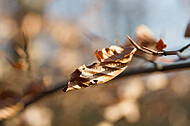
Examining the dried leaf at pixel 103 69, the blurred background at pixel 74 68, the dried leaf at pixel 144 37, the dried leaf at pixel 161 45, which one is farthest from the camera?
the blurred background at pixel 74 68

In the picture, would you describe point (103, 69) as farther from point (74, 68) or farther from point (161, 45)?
point (74, 68)

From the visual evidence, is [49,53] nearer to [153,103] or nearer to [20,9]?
[20,9]

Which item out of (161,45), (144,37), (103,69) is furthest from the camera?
(144,37)

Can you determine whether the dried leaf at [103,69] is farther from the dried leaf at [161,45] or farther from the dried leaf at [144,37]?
the dried leaf at [144,37]

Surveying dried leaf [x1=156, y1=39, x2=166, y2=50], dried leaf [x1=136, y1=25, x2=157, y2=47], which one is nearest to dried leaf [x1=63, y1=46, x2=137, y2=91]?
dried leaf [x1=156, y1=39, x2=166, y2=50]

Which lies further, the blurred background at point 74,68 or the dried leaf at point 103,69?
the blurred background at point 74,68

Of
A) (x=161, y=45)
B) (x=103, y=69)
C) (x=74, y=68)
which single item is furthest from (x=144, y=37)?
(x=74, y=68)

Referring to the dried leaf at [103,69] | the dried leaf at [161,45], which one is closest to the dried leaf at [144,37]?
the dried leaf at [161,45]

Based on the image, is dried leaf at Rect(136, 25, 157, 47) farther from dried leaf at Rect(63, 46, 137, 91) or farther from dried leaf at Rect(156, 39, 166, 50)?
dried leaf at Rect(63, 46, 137, 91)
